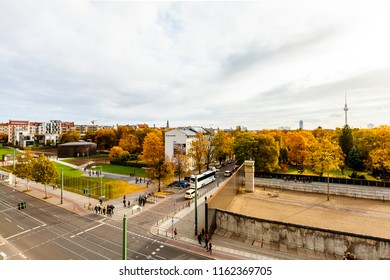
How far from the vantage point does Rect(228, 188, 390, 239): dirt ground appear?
2303 centimetres

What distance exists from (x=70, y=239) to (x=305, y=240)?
22.9 metres

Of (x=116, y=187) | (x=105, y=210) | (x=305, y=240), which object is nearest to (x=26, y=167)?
(x=116, y=187)

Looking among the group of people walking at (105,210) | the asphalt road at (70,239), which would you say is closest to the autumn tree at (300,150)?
the asphalt road at (70,239)

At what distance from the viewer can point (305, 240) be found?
1886 centimetres

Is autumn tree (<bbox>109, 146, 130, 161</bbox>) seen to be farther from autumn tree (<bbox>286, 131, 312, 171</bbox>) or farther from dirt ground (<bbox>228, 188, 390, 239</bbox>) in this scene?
autumn tree (<bbox>286, 131, 312, 171</bbox>)

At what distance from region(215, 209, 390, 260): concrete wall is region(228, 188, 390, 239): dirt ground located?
513cm

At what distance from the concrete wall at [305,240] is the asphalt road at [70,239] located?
18.8 feet

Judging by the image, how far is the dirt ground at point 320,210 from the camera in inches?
907

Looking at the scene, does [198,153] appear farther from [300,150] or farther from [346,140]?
[346,140]

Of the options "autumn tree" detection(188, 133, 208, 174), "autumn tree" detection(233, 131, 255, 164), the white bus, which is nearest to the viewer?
the white bus

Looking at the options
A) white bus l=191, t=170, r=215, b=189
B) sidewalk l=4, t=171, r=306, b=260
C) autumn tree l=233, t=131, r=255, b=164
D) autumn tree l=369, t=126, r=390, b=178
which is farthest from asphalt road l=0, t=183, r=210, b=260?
autumn tree l=369, t=126, r=390, b=178

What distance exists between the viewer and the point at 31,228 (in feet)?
78.7

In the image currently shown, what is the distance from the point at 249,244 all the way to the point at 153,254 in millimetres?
9055

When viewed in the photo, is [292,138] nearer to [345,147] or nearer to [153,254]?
[345,147]
